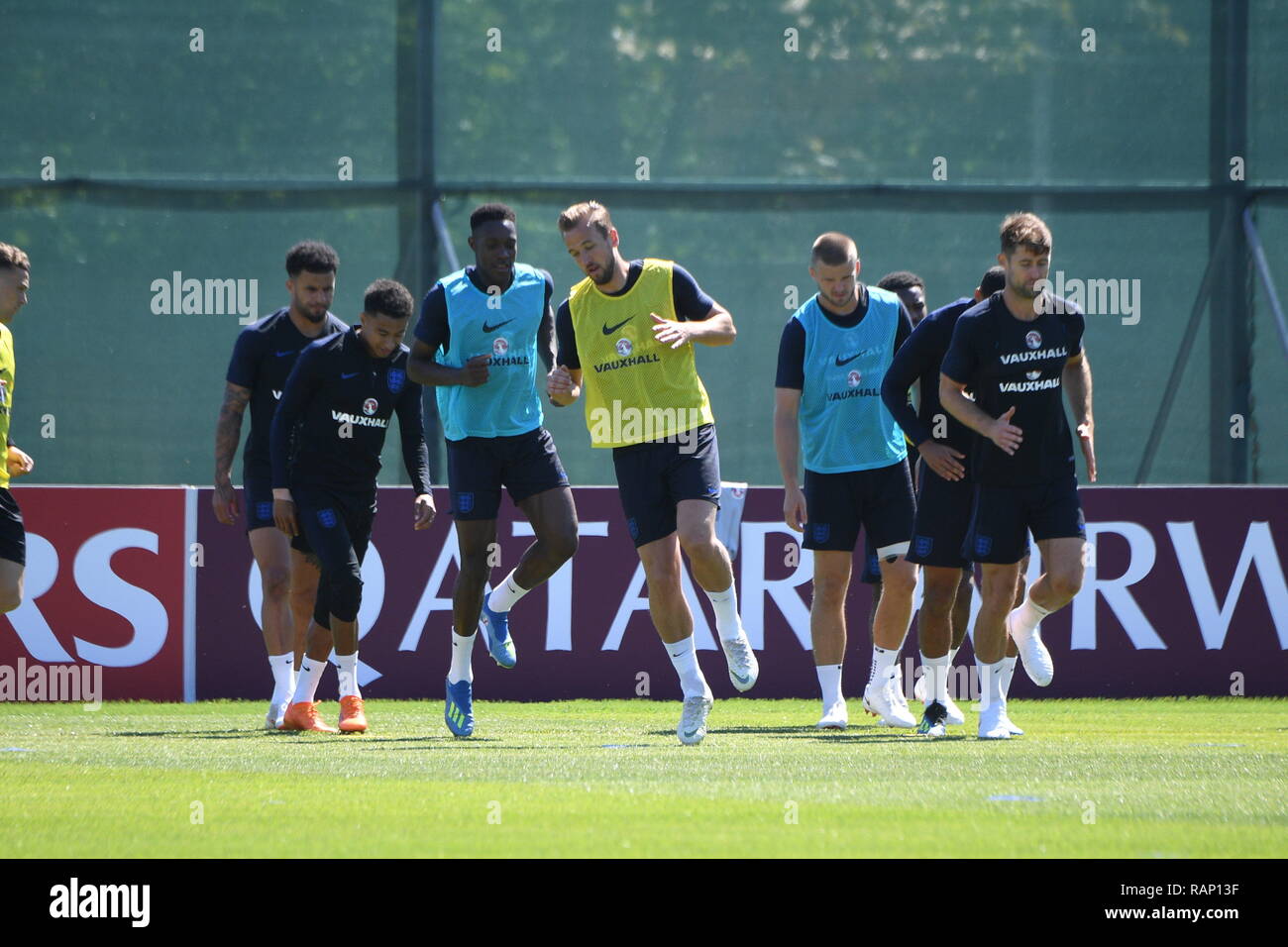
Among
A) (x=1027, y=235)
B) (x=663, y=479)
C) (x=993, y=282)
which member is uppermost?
(x=1027, y=235)

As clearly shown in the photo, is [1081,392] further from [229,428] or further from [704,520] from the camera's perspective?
[229,428]

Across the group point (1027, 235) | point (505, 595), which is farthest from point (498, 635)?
point (1027, 235)

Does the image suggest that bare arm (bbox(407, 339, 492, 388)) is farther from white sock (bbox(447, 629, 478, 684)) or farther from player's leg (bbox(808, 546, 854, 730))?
player's leg (bbox(808, 546, 854, 730))

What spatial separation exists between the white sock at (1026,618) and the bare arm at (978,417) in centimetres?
102

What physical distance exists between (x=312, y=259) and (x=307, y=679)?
2018 millimetres

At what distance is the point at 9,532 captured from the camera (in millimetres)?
8312

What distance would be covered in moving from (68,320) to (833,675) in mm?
7929

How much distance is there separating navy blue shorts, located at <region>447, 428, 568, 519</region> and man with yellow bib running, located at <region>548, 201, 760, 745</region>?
618 mm

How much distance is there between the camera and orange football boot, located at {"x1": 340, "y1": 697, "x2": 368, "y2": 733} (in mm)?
8852
